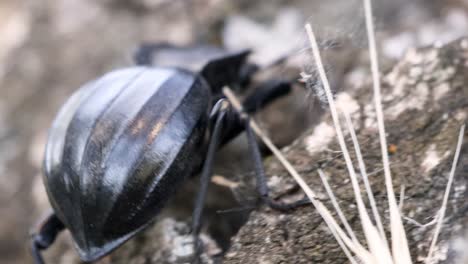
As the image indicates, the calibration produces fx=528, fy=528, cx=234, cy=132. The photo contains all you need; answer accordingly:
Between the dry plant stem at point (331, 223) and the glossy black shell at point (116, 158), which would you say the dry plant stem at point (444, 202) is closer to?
the dry plant stem at point (331, 223)

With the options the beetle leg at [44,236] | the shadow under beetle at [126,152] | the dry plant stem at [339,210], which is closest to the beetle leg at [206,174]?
the shadow under beetle at [126,152]

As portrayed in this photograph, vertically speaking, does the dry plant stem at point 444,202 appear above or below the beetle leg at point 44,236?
above

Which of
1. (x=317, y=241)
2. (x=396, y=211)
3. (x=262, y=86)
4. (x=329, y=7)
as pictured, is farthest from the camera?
(x=262, y=86)

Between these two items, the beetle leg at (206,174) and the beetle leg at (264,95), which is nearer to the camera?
the beetle leg at (206,174)

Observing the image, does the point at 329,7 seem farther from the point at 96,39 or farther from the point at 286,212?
the point at 96,39

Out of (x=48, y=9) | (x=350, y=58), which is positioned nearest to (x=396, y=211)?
(x=350, y=58)

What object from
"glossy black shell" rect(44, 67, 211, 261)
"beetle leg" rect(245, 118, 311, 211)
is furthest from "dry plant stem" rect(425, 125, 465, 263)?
"glossy black shell" rect(44, 67, 211, 261)

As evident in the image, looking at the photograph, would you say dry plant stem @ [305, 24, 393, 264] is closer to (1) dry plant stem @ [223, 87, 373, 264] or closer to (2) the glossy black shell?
(1) dry plant stem @ [223, 87, 373, 264]

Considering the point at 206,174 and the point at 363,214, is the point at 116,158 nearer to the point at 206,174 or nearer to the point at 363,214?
the point at 206,174
